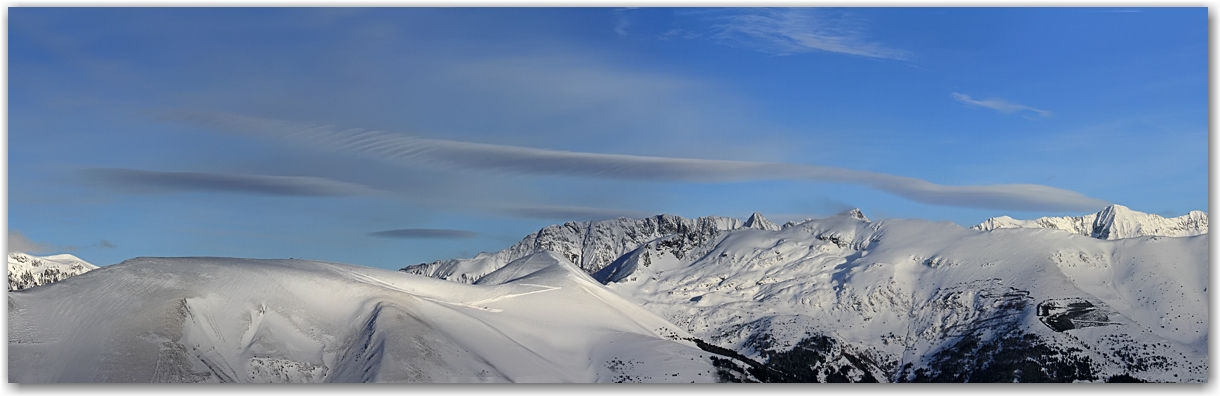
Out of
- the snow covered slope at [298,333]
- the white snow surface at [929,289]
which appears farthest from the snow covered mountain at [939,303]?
the snow covered slope at [298,333]

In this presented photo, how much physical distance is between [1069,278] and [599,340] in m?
72.0

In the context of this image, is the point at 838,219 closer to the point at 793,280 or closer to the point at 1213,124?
the point at 793,280

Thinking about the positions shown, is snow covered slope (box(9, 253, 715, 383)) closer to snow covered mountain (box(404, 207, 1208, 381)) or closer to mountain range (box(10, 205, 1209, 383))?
mountain range (box(10, 205, 1209, 383))

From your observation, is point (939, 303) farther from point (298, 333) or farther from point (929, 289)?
point (298, 333)

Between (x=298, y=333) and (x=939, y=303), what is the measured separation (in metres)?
90.4

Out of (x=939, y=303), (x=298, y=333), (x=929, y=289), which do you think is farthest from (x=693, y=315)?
(x=298, y=333)

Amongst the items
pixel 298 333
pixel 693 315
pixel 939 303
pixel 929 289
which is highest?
pixel 929 289

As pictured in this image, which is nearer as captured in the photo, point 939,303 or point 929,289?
point 939,303

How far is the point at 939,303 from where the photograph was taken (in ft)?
513

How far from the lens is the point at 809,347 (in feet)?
476

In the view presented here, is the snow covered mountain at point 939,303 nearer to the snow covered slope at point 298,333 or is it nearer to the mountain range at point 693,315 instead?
the mountain range at point 693,315

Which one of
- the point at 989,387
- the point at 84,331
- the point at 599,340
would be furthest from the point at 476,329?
the point at 989,387

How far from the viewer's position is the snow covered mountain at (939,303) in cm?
13300

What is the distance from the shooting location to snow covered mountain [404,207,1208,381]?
436 feet
